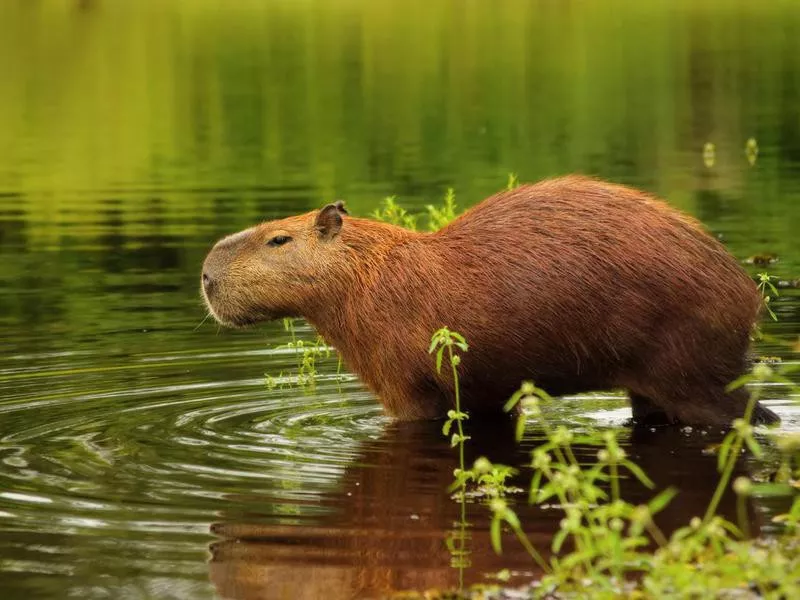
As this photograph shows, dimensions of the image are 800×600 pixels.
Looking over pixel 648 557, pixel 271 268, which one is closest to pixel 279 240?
pixel 271 268

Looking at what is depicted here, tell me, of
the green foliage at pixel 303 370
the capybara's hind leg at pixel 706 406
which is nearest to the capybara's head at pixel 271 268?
the green foliage at pixel 303 370

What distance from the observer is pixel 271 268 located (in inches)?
338

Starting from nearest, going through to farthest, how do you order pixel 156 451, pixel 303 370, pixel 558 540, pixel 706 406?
pixel 558 540 → pixel 156 451 → pixel 706 406 → pixel 303 370

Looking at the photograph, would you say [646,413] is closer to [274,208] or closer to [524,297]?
[524,297]

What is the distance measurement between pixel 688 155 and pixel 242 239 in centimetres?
1372

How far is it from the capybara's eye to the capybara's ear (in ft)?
0.51

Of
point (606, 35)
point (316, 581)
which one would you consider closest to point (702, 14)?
point (606, 35)

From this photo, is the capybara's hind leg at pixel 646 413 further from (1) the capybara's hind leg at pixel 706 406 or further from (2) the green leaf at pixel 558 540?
(2) the green leaf at pixel 558 540

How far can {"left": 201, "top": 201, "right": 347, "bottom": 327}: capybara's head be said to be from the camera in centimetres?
856

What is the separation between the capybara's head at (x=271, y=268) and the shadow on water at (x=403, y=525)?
2.99ft

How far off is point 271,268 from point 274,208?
9289 millimetres

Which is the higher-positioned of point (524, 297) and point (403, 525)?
point (524, 297)

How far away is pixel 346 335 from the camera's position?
8.57 meters

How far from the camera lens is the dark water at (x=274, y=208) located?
6.54 m
